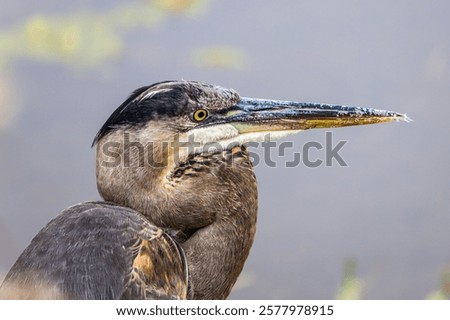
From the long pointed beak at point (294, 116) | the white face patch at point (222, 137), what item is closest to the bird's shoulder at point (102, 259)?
the white face patch at point (222, 137)

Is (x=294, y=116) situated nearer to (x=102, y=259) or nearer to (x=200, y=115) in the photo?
(x=200, y=115)

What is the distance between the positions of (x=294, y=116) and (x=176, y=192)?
35 cm

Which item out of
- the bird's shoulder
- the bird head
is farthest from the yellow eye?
the bird's shoulder

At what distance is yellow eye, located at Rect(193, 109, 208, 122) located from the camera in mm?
1703

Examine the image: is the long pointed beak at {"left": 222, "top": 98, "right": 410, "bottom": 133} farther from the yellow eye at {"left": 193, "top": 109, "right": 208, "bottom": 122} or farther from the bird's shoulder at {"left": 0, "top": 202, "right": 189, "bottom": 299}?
the bird's shoulder at {"left": 0, "top": 202, "right": 189, "bottom": 299}

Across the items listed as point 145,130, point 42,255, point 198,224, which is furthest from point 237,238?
point 42,255

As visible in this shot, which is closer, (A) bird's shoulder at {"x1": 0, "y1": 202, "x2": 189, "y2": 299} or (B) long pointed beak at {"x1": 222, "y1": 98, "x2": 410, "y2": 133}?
(A) bird's shoulder at {"x1": 0, "y1": 202, "x2": 189, "y2": 299}

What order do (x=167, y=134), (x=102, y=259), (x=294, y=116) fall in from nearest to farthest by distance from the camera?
(x=102, y=259)
(x=167, y=134)
(x=294, y=116)

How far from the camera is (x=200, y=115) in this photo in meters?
1.71

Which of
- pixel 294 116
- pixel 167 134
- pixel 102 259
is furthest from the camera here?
pixel 294 116

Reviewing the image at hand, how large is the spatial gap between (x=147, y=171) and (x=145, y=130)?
95mm

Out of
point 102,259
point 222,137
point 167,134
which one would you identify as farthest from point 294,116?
point 102,259

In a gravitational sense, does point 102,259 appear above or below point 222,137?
below

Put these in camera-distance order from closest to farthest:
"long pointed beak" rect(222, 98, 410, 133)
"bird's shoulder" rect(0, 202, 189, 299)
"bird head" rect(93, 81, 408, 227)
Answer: "bird's shoulder" rect(0, 202, 189, 299) < "bird head" rect(93, 81, 408, 227) < "long pointed beak" rect(222, 98, 410, 133)
